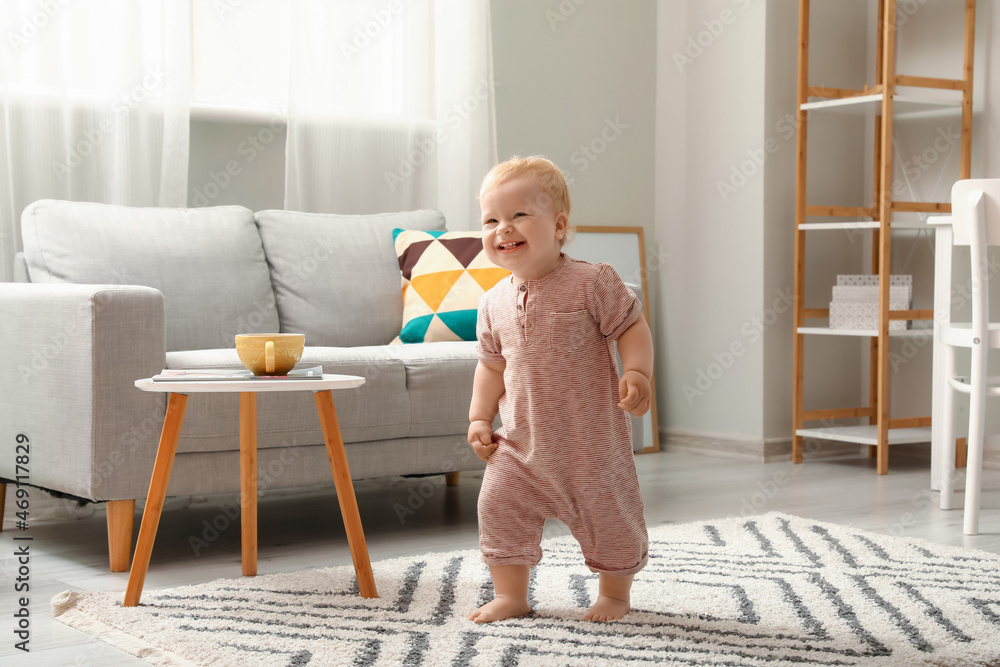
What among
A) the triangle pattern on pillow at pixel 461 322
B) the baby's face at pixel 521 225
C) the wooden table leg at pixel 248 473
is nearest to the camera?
the baby's face at pixel 521 225

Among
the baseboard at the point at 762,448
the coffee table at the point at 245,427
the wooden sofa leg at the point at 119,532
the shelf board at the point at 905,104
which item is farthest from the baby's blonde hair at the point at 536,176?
the baseboard at the point at 762,448

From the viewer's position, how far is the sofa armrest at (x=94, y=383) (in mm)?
2100

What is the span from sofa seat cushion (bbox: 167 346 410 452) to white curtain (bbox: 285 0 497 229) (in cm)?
110

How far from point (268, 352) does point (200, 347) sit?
3.25 ft

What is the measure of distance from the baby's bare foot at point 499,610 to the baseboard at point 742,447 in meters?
2.25

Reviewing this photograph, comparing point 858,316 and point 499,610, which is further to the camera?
point 858,316

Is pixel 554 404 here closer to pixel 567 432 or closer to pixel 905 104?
pixel 567 432

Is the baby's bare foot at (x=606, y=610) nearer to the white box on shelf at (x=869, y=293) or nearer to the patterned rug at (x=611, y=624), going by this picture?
the patterned rug at (x=611, y=624)

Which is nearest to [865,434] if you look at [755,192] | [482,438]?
[755,192]

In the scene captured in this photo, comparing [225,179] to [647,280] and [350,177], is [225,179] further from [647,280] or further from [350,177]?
[647,280]

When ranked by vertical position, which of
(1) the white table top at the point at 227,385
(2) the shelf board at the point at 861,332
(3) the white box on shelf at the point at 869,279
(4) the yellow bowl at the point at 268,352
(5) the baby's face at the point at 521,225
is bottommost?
(2) the shelf board at the point at 861,332

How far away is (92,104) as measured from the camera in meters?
3.04

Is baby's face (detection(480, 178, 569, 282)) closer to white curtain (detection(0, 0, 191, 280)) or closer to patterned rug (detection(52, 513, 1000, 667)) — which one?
patterned rug (detection(52, 513, 1000, 667))

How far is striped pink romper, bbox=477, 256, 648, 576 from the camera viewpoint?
1.66 meters
